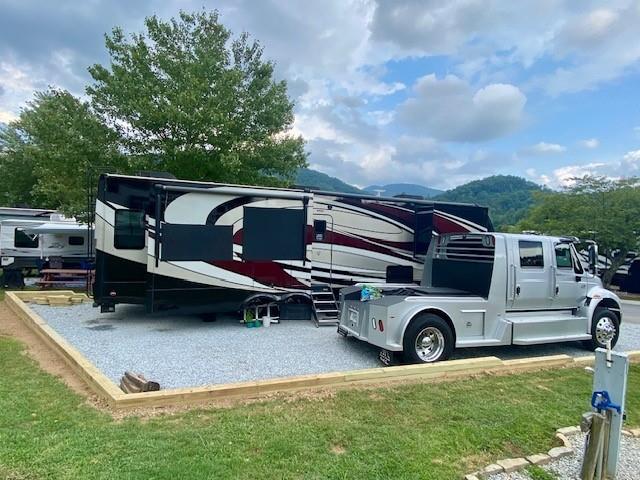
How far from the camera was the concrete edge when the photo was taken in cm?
465

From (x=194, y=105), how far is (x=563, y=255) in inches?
392

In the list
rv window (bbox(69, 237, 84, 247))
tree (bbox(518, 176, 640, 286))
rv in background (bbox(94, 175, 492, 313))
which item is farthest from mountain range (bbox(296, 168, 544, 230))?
rv in background (bbox(94, 175, 492, 313))

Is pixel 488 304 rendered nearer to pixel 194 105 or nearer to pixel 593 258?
pixel 593 258

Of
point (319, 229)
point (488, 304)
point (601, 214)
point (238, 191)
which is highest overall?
point (601, 214)

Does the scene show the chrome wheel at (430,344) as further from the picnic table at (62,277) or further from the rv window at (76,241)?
the rv window at (76,241)

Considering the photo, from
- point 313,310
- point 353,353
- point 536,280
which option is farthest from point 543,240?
point 313,310

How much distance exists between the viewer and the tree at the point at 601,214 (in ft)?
73.1

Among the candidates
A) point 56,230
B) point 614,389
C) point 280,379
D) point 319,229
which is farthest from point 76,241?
point 614,389

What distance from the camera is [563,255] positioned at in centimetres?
788

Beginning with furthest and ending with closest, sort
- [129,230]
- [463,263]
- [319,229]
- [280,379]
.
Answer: [319,229], [129,230], [463,263], [280,379]

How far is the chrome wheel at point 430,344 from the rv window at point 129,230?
17.9 feet

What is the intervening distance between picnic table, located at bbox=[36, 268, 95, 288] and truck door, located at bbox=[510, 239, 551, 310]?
13.0m

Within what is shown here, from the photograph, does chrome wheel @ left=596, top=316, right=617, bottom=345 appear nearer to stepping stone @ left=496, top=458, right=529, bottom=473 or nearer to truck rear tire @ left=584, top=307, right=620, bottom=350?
truck rear tire @ left=584, top=307, right=620, bottom=350

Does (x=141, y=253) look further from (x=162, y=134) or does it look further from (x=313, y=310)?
(x=162, y=134)
